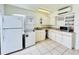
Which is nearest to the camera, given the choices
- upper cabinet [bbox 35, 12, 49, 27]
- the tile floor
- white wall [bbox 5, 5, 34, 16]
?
the tile floor

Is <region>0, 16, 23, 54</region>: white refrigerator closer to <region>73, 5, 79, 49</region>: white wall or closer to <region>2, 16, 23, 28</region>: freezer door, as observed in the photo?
<region>2, 16, 23, 28</region>: freezer door

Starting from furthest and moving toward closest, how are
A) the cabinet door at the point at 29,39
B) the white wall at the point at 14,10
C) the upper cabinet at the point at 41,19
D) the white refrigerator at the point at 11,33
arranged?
the upper cabinet at the point at 41,19 → the cabinet door at the point at 29,39 → the white wall at the point at 14,10 → the white refrigerator at the point at 11,33

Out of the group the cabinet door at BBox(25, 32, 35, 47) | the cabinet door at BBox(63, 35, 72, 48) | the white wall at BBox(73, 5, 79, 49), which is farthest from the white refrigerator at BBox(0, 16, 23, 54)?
the white wall at BBox(73, 5, 79, 49)

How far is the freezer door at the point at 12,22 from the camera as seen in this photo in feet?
10.9

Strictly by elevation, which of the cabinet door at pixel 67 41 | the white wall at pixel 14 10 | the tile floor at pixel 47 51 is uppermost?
the white wall at pixel 14 10

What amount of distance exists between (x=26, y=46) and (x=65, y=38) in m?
1.98

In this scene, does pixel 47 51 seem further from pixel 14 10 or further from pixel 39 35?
pixel 14 10

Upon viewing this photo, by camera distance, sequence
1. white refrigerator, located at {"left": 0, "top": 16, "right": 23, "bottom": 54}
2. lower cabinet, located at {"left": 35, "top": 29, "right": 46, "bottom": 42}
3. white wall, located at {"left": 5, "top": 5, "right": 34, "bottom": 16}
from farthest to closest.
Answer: lower cabinet, located at {"left": 35, "top": 29, "right": 46, "bottom": 42}
white wall, located at {"left": 5, "top": 5, "right": 34, "bottom": 16}
white refrigerator, located at {"left": 0, "top": 16, "right": 23, "bottom": 54}

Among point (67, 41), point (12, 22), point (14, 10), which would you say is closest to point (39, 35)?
point (67, 41)

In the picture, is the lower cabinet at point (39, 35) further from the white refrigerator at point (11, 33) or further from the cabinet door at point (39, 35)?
the white refrigerator at point (11, 33)

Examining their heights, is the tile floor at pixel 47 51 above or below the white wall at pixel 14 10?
below

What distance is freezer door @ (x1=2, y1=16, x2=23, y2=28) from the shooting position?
3.34 m

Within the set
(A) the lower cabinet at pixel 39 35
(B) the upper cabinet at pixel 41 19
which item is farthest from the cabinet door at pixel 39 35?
(B) the upper cabinet at pixel 41 19

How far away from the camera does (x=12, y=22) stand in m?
3.53
